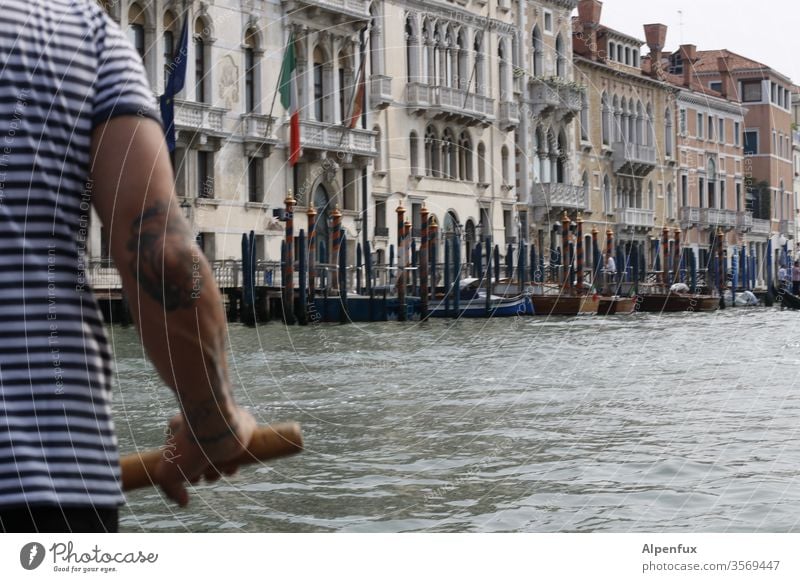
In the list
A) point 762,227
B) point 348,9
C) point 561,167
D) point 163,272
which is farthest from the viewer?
point 348,9

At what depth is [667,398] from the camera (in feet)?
16.1

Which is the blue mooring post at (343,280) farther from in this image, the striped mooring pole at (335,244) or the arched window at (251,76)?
the arched window at (251,76)

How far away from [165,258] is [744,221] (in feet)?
6.78

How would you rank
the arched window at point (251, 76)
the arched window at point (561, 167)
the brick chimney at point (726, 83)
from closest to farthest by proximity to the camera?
the brick chimney at point (726, 83), the arched window at point (561, 167), the arched window at point (251, 76)

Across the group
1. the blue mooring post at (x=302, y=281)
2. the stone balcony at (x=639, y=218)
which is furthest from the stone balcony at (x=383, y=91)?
the blue mooring post at (x=302, y=281)

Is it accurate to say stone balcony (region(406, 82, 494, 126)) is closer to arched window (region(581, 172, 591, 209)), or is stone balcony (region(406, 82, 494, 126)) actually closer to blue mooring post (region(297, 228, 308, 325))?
arched window (region(581, 172, 591, 209))

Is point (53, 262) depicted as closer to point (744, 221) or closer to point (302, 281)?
point (744, 221)

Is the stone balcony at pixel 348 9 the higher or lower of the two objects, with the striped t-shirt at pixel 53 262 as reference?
higher

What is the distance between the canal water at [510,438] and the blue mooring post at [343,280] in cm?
46

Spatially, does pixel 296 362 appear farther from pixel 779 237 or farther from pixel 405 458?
pixel 779 237

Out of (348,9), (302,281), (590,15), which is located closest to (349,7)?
(348,9)

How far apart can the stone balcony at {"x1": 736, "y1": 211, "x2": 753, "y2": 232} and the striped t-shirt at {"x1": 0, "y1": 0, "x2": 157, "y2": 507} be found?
201 centimetres

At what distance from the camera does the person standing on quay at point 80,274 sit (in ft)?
2.68

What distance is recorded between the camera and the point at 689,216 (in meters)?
3.27
